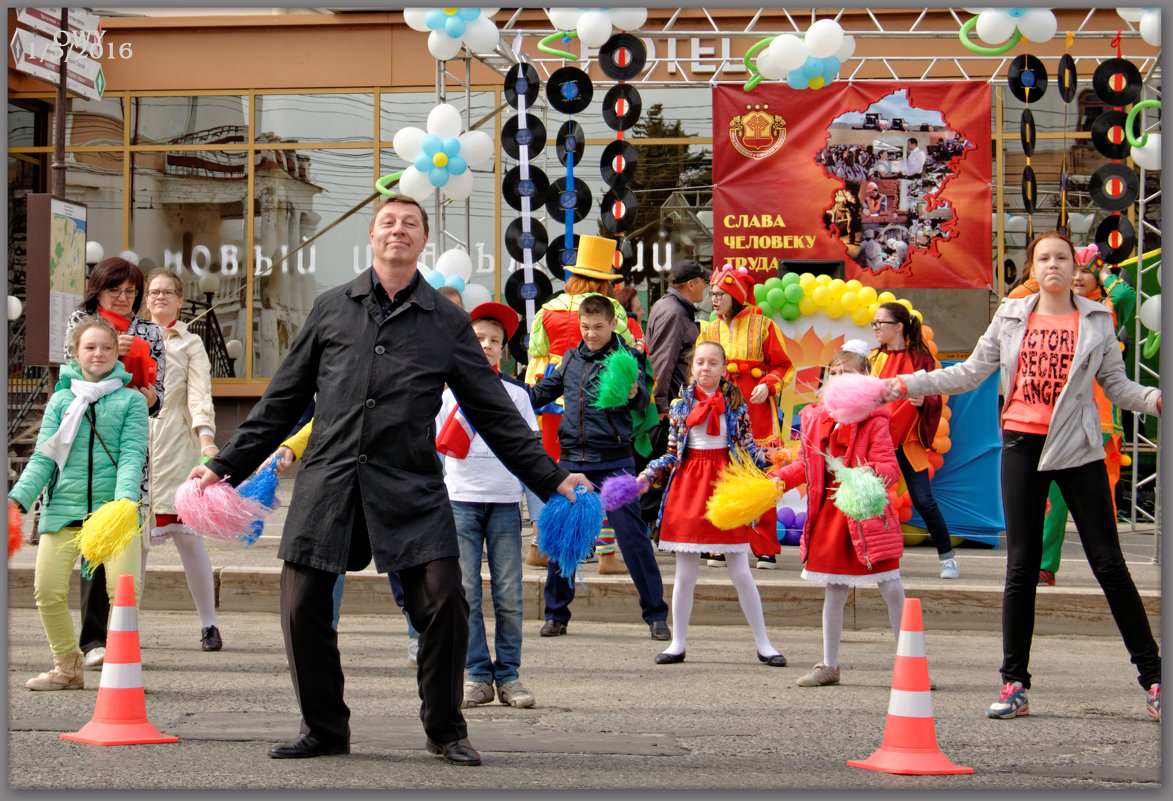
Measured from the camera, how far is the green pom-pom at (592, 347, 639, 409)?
23.7 ft

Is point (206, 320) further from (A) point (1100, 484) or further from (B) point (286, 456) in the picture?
(A) point (1100, 484)

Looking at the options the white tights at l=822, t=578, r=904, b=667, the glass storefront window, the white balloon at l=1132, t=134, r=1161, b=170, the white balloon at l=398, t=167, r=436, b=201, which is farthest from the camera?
the glass storefront window

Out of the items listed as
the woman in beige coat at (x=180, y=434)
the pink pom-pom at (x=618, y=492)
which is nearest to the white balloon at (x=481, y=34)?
the woman in beige coat at (x=180, y=434)

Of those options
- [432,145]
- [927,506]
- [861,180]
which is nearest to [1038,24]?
[861,180]

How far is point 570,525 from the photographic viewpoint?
5051 mm

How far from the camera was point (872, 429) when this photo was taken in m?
6.21

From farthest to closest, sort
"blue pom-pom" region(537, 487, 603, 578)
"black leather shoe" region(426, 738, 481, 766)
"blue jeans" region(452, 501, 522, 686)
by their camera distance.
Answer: "blue jeans" region(452, 501, 522, 686)
"blue pom-pom" region(537, 487, 603, 578)
"black leather shoe" region(426, 738, 481, 766)

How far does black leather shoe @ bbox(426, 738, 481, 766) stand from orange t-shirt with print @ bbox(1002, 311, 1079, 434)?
8.91 ft

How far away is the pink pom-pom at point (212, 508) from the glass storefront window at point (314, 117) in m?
13.1

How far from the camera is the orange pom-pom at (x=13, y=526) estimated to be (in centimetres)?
541

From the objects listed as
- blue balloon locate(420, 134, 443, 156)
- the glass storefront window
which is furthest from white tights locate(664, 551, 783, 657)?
the glass storefront window

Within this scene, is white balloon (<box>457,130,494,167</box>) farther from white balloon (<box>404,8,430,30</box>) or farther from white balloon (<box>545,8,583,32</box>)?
white balloon (<box>545,8,583,32</box>)

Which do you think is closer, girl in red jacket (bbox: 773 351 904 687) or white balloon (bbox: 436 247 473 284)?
girl in red jacket (bbox: 773 351 904 687)

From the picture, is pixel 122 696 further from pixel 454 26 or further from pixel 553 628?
pixel 454 26
